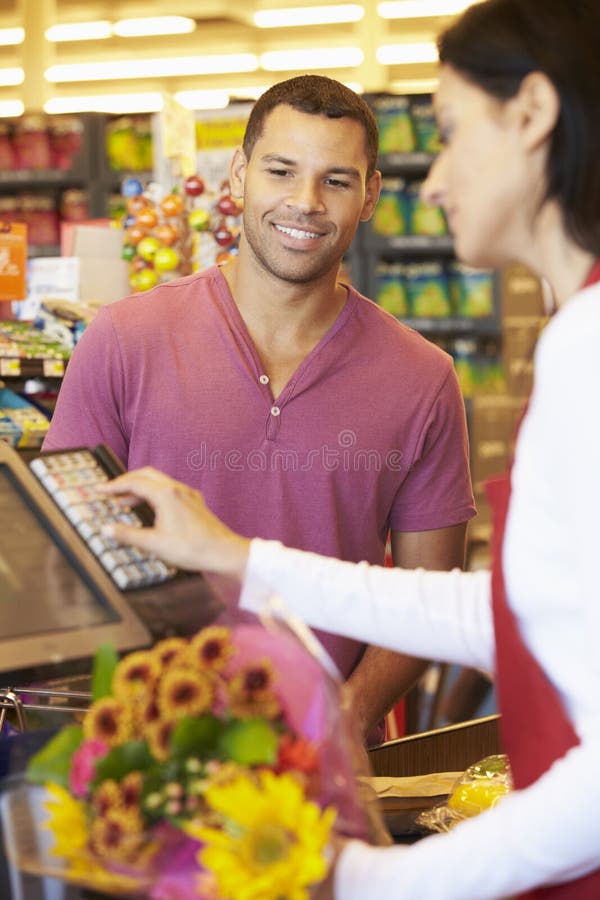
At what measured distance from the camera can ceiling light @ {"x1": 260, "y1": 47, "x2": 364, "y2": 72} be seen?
10.3 m

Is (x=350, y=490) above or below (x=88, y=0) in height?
below

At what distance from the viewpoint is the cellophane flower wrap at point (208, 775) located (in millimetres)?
916

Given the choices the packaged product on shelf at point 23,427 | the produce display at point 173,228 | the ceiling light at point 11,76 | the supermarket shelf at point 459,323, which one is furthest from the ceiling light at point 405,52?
the packaged product on shelf at point 23,427

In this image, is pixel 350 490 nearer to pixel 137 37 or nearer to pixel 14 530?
pixel 14 530

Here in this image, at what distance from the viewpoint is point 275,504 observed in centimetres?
222

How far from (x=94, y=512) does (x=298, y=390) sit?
946mm

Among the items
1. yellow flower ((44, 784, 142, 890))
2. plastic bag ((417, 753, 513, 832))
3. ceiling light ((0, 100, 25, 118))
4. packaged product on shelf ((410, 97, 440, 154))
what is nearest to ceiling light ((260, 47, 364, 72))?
ceiling light ((0, 100, 25, 118))

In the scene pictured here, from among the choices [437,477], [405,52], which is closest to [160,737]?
[437,477]

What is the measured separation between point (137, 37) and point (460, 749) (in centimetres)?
953

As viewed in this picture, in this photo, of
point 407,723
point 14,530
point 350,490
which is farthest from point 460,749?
point 407,723

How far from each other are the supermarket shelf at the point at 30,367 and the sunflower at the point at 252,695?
6.55 feet

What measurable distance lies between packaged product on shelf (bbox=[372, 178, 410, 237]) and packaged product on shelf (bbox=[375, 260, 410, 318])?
0.63 ft

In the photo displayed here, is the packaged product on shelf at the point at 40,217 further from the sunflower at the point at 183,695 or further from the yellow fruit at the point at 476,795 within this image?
the sunflower at the point at 183,695

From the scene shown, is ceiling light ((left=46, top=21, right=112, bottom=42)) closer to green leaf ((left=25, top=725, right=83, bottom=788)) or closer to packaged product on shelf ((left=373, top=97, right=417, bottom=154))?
packaged product on shelf ((left=373, top=97, right=417, bottom=154))
